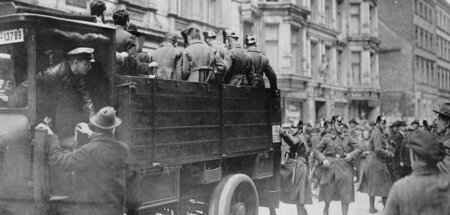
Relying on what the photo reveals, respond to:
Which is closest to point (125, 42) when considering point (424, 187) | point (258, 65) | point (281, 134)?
point (258, 65)

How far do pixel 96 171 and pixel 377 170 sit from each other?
7.83 m

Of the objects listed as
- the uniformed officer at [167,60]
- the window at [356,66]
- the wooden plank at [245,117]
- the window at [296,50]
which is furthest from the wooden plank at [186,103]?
the window at [356,66]

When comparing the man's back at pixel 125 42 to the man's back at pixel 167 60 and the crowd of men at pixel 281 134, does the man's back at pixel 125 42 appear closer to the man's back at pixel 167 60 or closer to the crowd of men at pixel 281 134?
the crowd of men at pixel 281 134

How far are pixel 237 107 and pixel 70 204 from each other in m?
2.66

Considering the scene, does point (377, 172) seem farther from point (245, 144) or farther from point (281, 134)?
point (245, 144)

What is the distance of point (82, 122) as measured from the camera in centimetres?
490

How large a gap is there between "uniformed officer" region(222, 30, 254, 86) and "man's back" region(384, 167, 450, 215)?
3967 millimetres

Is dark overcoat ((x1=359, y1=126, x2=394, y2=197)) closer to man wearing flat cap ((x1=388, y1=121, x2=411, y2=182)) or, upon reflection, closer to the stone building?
man wearing flat cap ((x1=388, y1=121, x2=411, y2=182))

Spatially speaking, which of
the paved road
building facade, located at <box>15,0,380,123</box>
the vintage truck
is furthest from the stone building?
the vintage truck

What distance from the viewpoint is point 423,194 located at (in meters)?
3.49

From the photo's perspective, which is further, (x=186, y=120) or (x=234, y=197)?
(x=234, y=197)

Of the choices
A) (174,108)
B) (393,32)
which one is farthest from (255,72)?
(393,32)

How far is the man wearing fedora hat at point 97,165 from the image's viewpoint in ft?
14.2

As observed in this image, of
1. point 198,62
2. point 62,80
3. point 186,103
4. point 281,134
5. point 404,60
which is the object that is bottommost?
point 281,134
